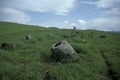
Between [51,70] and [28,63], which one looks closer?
[51,70]

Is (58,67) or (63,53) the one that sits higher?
(63,53)

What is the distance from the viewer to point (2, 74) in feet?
45.2

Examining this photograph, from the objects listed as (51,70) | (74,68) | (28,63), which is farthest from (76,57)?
(28,63)

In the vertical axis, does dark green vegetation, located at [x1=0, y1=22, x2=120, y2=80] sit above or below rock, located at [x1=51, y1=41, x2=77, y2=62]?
below

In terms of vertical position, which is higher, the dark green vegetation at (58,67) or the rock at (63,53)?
the rock at (63,53)

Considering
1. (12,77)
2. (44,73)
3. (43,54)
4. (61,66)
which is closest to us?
(12,77)

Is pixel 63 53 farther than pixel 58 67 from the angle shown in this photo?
Yes

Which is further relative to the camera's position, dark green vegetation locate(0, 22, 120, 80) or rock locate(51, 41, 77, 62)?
rock locate(51, 41, 77, 62)

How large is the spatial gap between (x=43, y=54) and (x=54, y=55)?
7.54 ft

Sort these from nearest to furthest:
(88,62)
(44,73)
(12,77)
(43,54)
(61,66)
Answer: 1. (12,77)
2. (44,73)
3. (61,66)
4. (88,62)
5. (43,54)

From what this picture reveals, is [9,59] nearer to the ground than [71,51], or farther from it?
nearer to the ground

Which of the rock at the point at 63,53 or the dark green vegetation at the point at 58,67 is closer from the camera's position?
the dark green vegetation at the point at 58,67

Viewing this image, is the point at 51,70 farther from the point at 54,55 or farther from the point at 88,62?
the point at 88,62

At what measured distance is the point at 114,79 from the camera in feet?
47.5
